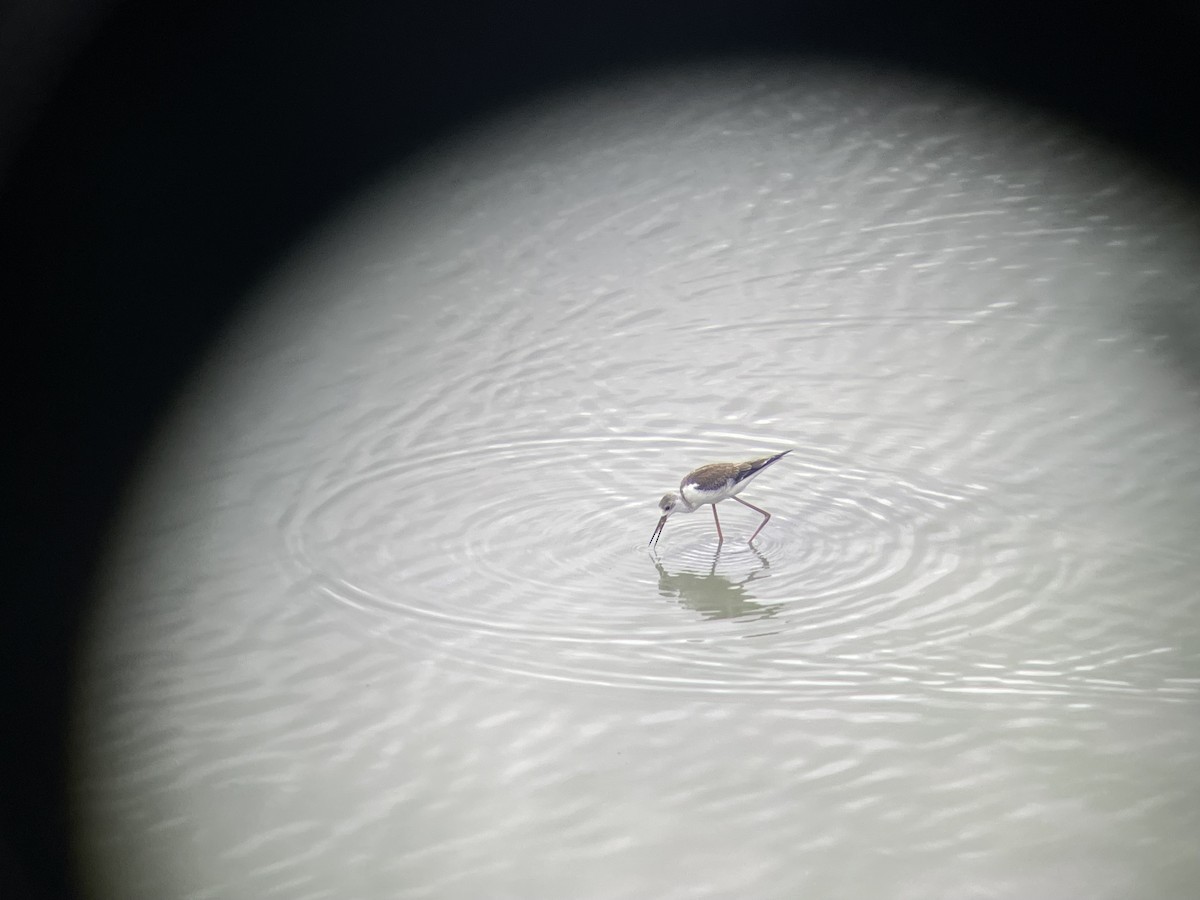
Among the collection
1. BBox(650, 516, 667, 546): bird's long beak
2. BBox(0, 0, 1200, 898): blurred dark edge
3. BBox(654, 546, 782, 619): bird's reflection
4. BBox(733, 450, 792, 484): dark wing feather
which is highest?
BBox(0, 0, 1200, 898): blurred dark edge

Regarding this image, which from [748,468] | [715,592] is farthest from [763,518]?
[715,592]

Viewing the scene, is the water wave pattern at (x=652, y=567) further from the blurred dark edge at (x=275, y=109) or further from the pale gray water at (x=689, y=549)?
the blurred dark edge at (x=275, y=109)

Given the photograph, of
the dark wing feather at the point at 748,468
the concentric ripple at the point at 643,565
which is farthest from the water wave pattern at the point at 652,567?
the dark wing feather at the point at 748,468

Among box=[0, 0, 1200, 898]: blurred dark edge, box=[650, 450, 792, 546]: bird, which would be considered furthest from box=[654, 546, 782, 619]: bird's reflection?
box=[0, 0, 1200, 898]: blurred dark edge

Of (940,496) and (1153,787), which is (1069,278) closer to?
(940,496)

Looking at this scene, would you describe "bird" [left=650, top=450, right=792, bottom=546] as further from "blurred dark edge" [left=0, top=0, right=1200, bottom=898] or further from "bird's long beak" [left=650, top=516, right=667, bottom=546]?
"blurred dark edge" [left=0, top=0, right=1200, bottom=898]

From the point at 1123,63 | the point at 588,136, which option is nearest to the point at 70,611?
the point at 588,136
